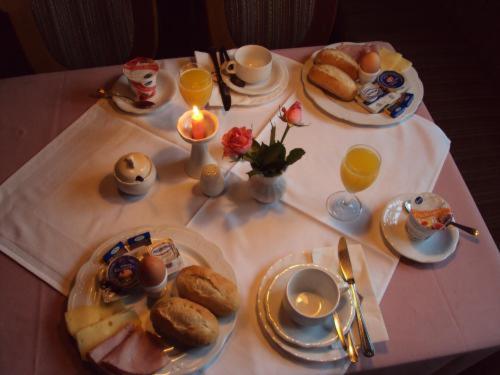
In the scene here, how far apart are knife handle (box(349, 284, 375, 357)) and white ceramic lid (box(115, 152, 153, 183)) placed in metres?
0.53

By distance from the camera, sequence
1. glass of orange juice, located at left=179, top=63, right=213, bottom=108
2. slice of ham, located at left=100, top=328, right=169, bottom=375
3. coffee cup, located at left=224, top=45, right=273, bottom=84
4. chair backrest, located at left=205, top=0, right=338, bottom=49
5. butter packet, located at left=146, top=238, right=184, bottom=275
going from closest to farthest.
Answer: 1. slice of ham, located at left=100, top=328, right=169, bottom=375
2. butter packet, located at left=146, top=238, right=184, bottom=275
3. glass of orange juice, located at left=179, top=63, right=213, bottom=108
4. coffee cup, located at left=224, top=45, right=273, bottom=84
5. chair backrest, located at left=205, top=0, right=338, bottom=49

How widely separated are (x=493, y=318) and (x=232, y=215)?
594 mm

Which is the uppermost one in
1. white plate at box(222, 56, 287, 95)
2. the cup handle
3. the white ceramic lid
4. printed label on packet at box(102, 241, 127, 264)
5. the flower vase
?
the cup handle

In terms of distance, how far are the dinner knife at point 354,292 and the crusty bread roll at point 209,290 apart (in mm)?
237

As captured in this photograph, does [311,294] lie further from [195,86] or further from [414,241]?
[195,86]

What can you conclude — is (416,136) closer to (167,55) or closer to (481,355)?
(481,355)

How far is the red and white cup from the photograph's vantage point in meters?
1.09

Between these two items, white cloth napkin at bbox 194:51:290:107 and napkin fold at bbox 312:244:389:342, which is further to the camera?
white cloth napkin at bbox 194:51:290:107

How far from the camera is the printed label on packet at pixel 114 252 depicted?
0.84 metres

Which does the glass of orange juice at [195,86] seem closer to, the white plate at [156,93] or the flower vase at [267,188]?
the white plate at [156,93]

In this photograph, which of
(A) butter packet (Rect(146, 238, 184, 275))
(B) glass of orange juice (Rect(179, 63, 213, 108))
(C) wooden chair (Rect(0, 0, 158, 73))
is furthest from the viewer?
(C) wooden chair (Rect(0, 0, 158, 73))

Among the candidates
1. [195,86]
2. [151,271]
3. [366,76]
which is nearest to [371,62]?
[366,76]

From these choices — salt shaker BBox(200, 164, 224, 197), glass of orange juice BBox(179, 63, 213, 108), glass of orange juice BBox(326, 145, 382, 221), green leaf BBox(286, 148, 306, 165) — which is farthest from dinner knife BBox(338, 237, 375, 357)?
glass of orange juice BBox(179, 63, 213, 108)

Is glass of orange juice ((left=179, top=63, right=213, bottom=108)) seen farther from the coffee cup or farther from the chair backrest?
the chair backrest
